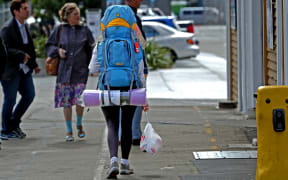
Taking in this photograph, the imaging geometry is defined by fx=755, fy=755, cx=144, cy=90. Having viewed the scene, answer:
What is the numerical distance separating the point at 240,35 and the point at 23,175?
5777 mm

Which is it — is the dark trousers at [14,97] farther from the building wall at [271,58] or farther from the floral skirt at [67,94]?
the building wall at [271,58]

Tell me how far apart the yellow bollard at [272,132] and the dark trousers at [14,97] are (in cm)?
478

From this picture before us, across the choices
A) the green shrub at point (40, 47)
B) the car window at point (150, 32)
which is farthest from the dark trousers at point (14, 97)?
the car window at point (150, 32)

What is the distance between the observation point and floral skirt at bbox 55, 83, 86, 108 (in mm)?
9555

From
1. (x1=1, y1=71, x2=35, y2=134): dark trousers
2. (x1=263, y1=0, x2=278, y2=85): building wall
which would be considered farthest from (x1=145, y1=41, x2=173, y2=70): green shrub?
(x1=1, y1=71, x2=35, y2=134): dark trousers

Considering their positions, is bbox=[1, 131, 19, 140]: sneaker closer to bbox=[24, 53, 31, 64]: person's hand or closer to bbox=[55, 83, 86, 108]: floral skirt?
bbox=[55, 83, 86, 108]: floral skirt

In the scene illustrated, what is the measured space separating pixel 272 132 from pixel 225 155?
2.34m

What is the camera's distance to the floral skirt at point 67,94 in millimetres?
9555

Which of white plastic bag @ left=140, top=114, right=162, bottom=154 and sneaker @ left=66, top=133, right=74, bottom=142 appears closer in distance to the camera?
white plastic bag @ left=140, top=114, right=162, bottom=154

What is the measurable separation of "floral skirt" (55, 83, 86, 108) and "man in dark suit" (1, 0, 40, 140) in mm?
638

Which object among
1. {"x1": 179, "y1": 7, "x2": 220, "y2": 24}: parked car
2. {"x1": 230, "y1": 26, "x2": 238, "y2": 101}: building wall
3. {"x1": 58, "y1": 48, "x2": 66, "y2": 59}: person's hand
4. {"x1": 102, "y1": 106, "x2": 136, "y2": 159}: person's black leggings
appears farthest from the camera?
{"x1": 179, "y1": 7, "x2": 220, "y2": 24}: parked car

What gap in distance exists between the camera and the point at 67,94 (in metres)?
9.56

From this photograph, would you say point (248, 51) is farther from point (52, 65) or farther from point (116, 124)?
point (116, 124)

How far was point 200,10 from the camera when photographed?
73.8m
